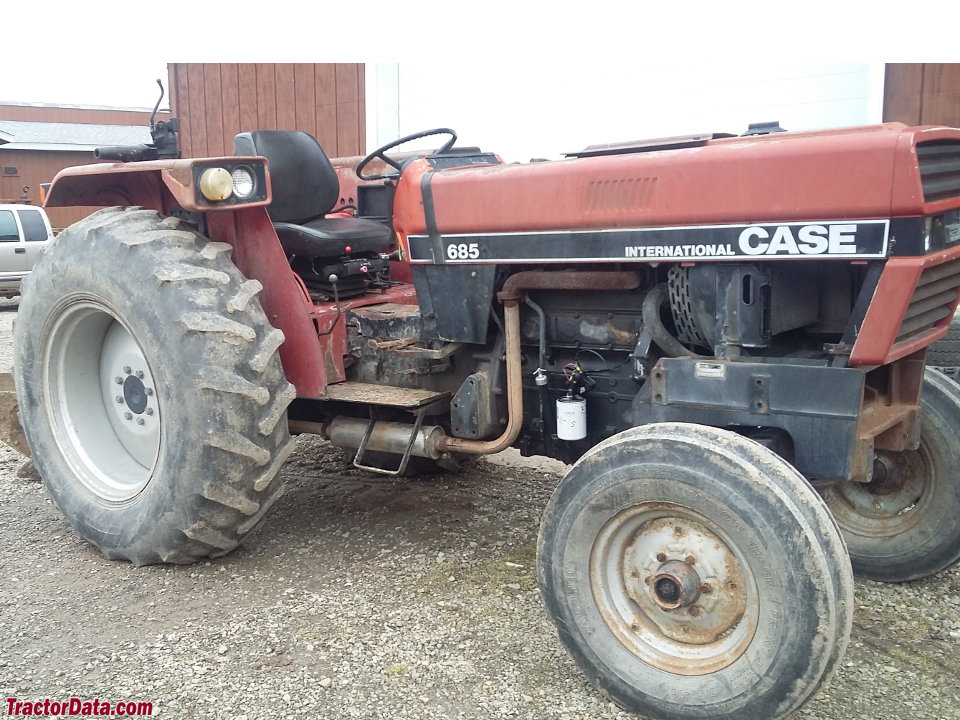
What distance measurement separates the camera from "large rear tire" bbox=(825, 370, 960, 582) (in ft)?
10.2

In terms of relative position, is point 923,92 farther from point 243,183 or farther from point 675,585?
point 675,585

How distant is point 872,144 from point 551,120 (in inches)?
204

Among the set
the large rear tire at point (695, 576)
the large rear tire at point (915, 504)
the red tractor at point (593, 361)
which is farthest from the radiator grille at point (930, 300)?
the large rear tire at point (695, 576)

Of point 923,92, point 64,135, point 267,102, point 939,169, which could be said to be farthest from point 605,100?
point 64,135

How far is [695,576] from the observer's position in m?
2.35

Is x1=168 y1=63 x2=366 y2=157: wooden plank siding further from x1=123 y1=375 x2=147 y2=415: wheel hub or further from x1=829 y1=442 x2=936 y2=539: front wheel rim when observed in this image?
x1=829 y1=442 x2=936 y2=539: front wheel rim

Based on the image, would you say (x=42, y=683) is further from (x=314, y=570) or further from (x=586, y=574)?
(x=586, y=574)

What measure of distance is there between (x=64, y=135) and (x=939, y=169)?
1124 inches

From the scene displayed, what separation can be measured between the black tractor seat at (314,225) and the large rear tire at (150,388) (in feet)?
1.54

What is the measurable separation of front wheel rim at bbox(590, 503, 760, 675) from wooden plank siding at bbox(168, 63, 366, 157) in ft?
22.4

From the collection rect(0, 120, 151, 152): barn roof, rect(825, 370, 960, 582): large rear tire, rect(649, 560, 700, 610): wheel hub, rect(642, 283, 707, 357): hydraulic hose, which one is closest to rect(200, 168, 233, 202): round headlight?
rect(642, 283, 707, 357): hydraulic hose

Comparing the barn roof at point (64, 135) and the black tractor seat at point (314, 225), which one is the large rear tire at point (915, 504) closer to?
the black tractor seat at point (314, 225)

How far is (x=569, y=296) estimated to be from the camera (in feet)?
10.1

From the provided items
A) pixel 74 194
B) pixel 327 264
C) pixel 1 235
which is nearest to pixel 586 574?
pixel 327 264
